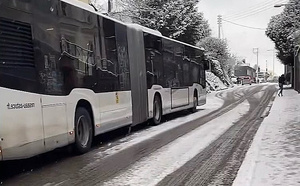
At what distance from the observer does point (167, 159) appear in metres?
9.06

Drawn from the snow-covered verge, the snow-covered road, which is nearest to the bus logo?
the snow-covered road

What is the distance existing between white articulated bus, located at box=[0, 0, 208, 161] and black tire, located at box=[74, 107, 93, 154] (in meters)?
0.02

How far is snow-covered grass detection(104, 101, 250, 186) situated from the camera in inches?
288

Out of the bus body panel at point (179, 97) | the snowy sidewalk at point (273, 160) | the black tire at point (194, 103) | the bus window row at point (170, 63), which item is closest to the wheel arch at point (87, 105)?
the snowy sidewalk at point (273, 160)

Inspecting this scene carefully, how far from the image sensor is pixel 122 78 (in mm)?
12562

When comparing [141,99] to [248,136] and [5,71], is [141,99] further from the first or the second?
[5,71]

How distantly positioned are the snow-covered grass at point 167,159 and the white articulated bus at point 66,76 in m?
1.69

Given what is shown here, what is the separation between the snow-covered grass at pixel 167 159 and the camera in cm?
732

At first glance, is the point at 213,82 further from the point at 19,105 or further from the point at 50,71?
the point at 19,105

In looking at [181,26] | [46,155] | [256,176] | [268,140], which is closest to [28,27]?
[46,155]

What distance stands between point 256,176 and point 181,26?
96.8 ft

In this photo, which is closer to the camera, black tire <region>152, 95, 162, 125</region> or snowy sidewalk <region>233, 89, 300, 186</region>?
snowy sidewalk <region>233, 89, 300, 186</region>

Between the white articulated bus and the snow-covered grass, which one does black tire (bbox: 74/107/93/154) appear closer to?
the white articulated bus

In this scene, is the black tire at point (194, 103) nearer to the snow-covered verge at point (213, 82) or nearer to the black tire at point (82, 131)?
the black tire at point (82, 131)
